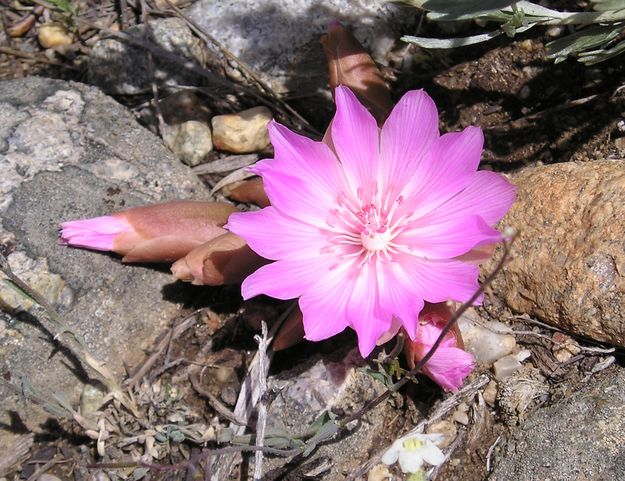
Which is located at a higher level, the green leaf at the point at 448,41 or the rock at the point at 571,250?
the green leaf at the point at 448,41

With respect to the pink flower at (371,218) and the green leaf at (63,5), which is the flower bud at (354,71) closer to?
the pink flower at (371,218)

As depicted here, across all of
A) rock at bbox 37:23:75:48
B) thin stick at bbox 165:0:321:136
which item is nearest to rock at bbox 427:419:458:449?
thin stick at bbox 165:0:321:136

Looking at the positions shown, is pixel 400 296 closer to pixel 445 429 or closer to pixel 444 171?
pixel 444 171

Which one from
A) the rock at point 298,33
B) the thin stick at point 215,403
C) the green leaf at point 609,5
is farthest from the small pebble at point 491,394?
the rock at point 298,33

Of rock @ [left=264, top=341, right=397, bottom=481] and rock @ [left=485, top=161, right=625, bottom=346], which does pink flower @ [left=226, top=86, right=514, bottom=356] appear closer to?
rock @ [left=485, top=161, right=625, bottom=346]

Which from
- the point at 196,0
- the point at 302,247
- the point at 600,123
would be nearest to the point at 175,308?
the point at 302,247

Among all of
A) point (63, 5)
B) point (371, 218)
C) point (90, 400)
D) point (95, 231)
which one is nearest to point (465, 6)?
point (371, 218)
